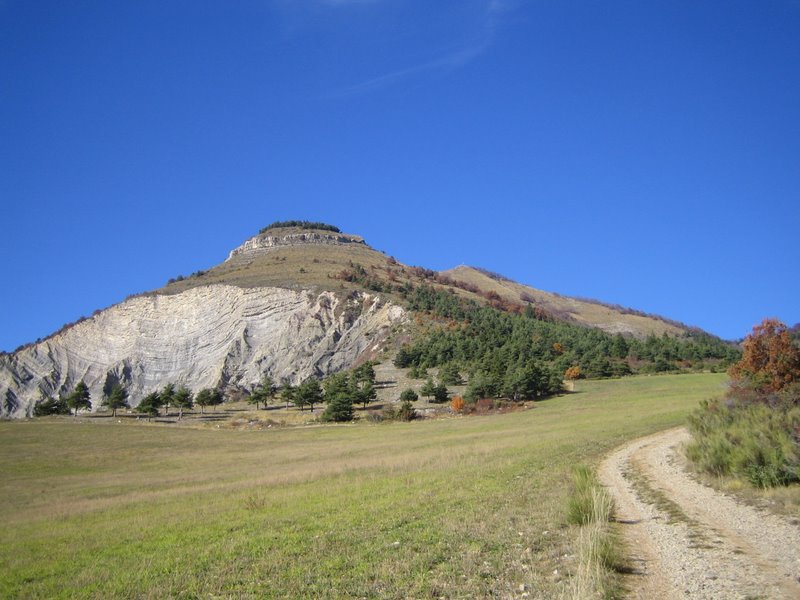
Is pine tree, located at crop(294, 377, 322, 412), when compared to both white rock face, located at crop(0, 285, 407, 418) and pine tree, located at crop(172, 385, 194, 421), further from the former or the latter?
white rock face, located at crop(0, 285, 407, 418)

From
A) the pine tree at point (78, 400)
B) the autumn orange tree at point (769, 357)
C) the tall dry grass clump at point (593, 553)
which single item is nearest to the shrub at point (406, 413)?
the autumn orange tree at point (769, 357)

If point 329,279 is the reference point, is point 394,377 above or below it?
below

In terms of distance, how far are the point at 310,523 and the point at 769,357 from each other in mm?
32385

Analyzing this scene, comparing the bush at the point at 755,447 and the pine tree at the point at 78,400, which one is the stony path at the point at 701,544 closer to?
the bush at the point at 755,447

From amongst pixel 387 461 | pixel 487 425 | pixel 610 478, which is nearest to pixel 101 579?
pixel 610 478

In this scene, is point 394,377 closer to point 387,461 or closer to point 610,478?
point 387,461

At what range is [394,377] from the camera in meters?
88.8

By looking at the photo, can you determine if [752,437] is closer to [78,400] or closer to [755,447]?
[755,447]

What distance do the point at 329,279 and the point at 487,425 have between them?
92.4 meters

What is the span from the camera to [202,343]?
384ft

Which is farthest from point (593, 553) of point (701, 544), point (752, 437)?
point (752, 437)

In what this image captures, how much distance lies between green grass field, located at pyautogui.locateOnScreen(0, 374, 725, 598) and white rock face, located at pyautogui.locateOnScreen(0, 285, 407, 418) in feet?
231

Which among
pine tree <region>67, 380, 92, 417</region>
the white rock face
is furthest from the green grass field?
the white rock face

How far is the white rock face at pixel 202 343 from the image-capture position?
352 ft
